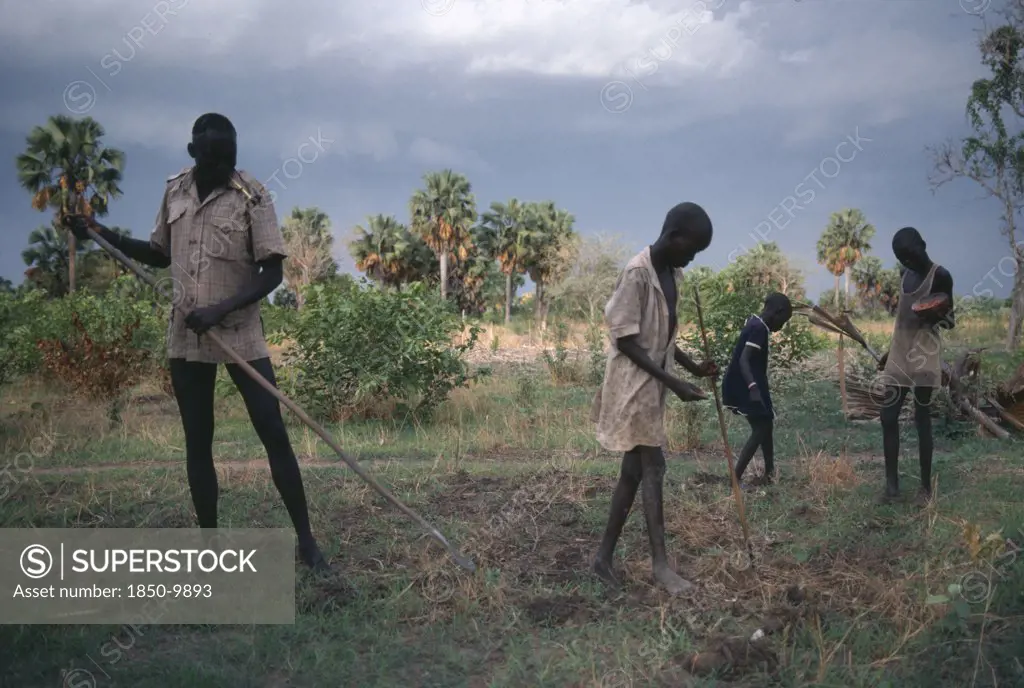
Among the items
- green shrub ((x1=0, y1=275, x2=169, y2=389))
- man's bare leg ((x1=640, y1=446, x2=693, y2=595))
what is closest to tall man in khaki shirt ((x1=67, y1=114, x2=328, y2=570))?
man's bare leg ((x1=640, y1=446, x2=693, y2=595))

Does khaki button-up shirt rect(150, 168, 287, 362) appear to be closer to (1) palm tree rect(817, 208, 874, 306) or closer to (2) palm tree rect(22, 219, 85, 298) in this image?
(2) palm tree rect(22, 219, 85, 298)

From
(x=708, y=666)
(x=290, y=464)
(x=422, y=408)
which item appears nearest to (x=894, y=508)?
(x=708, y=666)

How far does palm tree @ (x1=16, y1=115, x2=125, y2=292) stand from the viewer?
2717 cm

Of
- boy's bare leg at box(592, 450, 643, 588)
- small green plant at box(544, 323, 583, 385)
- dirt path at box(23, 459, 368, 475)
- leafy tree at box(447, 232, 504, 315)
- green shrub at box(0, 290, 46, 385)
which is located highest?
leafy tree at box(447, 232, 504, 315)

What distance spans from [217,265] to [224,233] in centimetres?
15

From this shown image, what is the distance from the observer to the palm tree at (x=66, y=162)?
27.2 m

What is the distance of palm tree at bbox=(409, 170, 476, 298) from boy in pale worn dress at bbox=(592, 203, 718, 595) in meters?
41.7

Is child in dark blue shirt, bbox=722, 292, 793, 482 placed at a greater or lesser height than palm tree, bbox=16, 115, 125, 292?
lesser

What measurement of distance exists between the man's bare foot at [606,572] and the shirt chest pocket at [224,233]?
2302mm

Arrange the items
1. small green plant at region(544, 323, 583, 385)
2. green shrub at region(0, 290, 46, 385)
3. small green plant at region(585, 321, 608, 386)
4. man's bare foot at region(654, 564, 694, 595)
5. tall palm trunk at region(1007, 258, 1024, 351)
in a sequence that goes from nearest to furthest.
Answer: man's bare foot at region(654, 564, 694, 595)
green shrub at region(0, 290, 46, 385)
small green plant at region(585, 321, 608, 386)
small green plant at region(544, 323, 583, 385)
tall palm trunk at region(1007, 258, 1024, 351)

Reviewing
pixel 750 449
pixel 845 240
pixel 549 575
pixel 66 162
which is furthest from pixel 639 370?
pixel 845 240

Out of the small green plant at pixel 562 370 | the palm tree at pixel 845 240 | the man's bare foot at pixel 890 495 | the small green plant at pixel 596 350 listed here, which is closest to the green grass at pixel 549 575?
the man's bare foot at pixel 890 495

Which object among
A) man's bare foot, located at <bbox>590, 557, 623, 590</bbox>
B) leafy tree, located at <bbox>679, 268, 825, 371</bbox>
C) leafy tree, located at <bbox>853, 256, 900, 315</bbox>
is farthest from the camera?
leafy tree, located at <bbox>853, 256, 900, 315</bbox>

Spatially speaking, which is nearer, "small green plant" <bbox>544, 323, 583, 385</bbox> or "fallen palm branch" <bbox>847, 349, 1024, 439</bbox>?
"fallen palm branch" <bbox>847, 349, 1024, 439</bbox>
